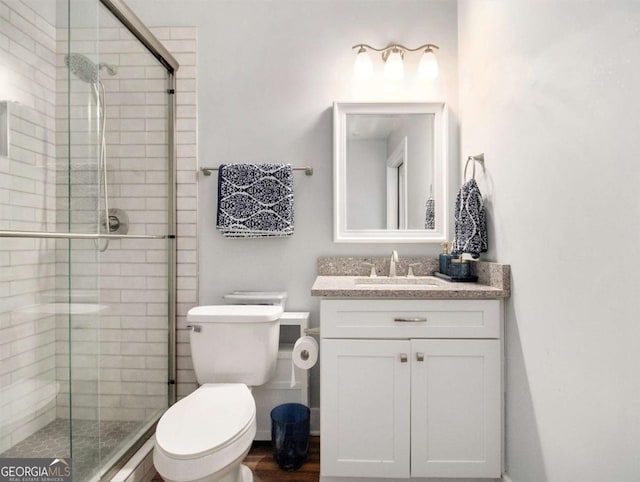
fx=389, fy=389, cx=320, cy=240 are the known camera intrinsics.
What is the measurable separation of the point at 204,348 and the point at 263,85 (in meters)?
1.47

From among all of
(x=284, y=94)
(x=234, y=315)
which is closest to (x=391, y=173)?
(x=284, y=94)

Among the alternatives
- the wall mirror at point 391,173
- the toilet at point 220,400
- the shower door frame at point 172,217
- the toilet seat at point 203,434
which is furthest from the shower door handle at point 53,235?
the wall mirror at point 391,173

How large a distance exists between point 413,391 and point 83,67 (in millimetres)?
1844

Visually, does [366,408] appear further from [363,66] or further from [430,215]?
[363,66]

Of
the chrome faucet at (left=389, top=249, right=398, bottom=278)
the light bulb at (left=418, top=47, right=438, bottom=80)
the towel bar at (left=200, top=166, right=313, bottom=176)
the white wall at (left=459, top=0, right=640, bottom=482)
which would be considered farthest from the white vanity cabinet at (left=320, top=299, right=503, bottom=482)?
the light bulb at (left=418, top=47, right=438, bottom=80)

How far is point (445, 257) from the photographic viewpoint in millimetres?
2037

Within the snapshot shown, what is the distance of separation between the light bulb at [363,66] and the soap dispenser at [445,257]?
40.1 inches

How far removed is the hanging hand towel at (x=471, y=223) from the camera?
1778 mm

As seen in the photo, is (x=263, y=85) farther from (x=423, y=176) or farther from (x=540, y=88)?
(x=540, y=88)

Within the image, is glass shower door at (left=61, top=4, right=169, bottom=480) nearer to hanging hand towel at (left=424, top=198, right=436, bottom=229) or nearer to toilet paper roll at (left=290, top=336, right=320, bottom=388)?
toilet paper roll at (left=290, top=336, right=320, bottom=388)

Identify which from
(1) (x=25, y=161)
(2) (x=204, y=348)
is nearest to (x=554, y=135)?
(2) (x=204, y=348)

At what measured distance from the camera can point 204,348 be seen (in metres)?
1.85

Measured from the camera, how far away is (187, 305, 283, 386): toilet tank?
1.84 meters

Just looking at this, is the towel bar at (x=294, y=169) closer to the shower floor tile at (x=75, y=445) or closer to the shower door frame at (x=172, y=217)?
the shower door frame at (x=172, y=217)
